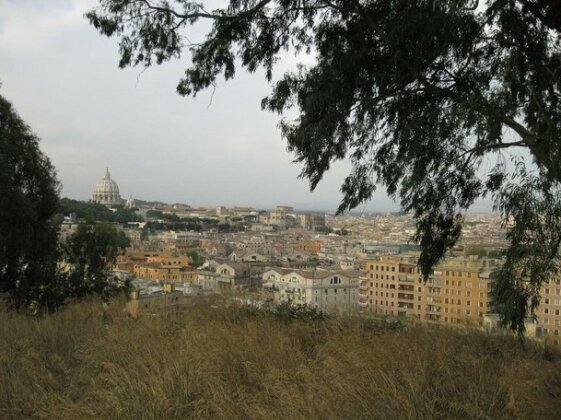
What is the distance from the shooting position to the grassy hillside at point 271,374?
11.7 ft

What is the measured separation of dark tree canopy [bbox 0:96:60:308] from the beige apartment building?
710 cm

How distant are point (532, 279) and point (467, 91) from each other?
6.77 feet

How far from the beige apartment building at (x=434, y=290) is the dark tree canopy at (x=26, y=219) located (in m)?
7.10

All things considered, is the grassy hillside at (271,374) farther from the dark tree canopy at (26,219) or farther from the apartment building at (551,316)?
the dark tree canopy at (26,219)

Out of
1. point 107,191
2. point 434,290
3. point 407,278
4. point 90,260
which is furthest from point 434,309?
point 107,191

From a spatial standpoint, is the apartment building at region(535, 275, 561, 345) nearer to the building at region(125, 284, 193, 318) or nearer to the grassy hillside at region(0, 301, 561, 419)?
the grassy hillside at region(0, 301, 561, 419)

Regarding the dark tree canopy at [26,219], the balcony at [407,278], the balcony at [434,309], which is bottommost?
the balcony at [434,309]

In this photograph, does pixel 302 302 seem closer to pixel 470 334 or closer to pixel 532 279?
pixel 470 334

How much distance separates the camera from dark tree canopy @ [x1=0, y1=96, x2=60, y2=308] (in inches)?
472

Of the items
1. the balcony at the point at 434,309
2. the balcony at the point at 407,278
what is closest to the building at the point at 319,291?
the balcony at the point at 407,278

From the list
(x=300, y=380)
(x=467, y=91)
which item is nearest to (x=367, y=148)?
(x=467, y=91)

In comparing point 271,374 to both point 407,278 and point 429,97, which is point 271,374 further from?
point 407,278

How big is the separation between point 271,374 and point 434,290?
24.0 ft

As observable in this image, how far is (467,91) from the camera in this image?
19.4ft
